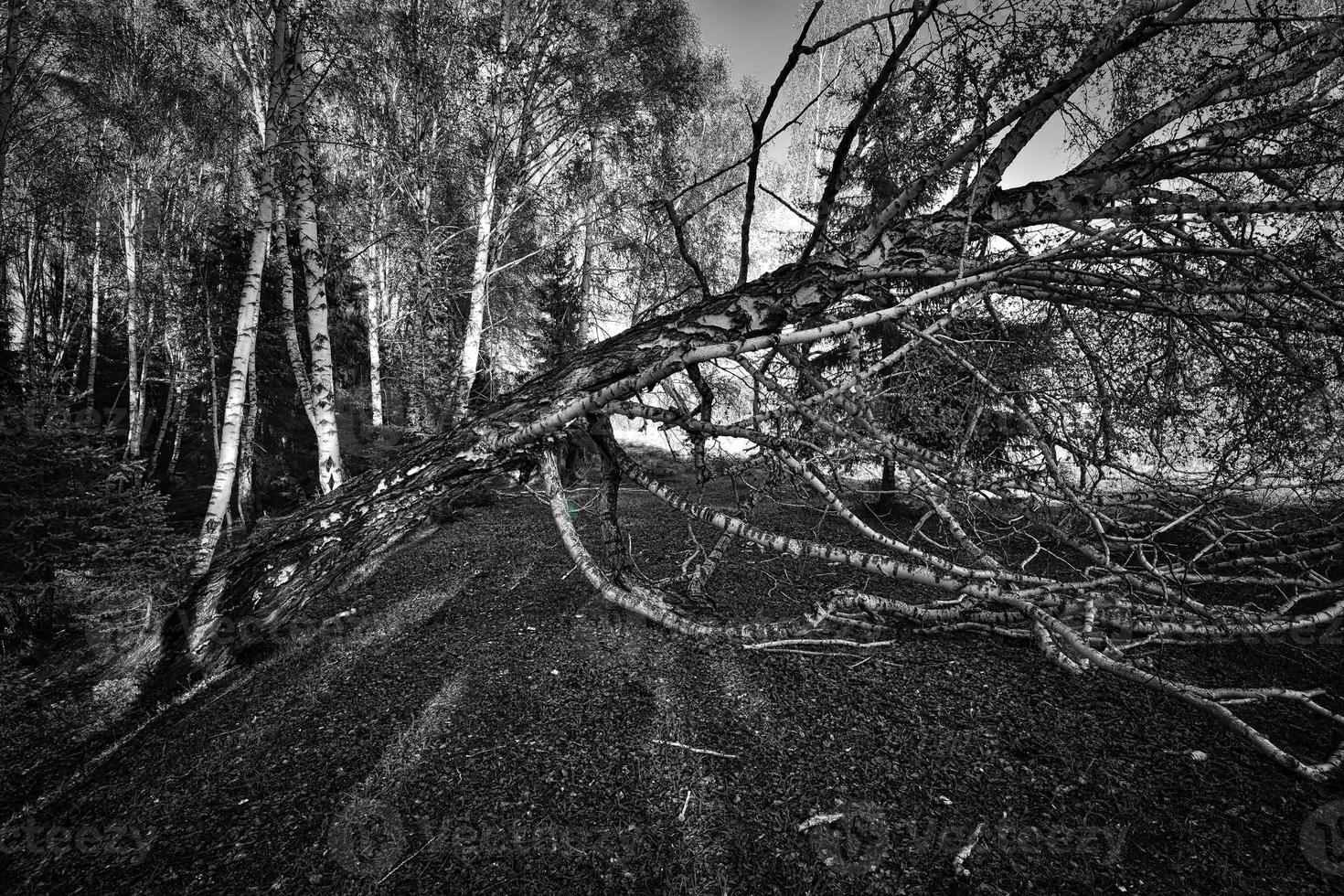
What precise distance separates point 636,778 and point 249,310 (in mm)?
6221

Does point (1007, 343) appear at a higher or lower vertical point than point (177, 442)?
lower

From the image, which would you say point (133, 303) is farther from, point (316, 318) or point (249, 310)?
point (316, 318)

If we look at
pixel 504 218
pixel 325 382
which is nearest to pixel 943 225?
pixel 325 382

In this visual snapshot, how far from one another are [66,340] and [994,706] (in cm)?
1960

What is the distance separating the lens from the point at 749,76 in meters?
14.4

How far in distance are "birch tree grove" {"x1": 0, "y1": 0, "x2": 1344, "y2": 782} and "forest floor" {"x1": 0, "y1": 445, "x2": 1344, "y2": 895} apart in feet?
1.82

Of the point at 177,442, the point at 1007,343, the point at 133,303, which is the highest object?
the point at 133,303

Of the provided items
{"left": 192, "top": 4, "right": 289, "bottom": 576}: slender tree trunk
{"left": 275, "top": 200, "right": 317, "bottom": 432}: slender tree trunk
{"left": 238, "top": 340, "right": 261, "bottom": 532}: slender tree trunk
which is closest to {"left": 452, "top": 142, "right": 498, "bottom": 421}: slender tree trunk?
{"left": 275, "top": 200, "right": 317, "bottom": 432}: slender tree trunk

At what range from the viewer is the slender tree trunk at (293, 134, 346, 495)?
529cm

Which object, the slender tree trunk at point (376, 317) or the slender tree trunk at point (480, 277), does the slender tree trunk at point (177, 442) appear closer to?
the slender tree trunk at point (376, 317)

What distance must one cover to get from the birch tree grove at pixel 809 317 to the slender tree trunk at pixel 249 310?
0.04 metres

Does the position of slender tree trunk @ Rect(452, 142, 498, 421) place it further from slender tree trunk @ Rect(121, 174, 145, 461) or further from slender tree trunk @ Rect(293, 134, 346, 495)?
slender tree trunk @ Rect(121, 174, 145, 461)

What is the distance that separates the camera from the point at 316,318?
5562mm

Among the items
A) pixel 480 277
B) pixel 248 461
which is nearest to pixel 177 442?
pixel 248 461
